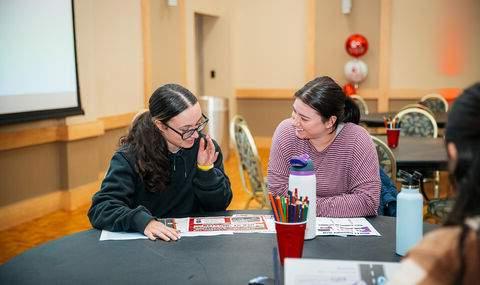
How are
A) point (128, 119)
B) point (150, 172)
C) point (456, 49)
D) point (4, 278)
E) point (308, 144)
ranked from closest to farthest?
point (4, 278) → point (150, 172) → point (308, 144) → point (128, 119) → point (456, 49)

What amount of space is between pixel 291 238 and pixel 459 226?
0.64 m

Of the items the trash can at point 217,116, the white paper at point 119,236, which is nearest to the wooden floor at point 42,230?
the trash can at point 217,116

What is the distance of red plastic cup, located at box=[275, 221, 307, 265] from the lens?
1.51 metres

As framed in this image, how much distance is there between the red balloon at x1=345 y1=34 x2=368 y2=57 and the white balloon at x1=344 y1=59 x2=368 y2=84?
140 mm

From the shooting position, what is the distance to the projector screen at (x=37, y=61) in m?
4.45

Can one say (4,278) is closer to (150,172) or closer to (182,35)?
(150,172)

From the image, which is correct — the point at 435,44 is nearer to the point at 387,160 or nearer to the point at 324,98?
the point at 387,160

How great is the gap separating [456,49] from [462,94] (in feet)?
25.3

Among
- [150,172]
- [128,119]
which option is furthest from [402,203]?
[128,119]

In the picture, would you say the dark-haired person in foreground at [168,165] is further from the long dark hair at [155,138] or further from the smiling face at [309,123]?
the smiling face at [309,123]

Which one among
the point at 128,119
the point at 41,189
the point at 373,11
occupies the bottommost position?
the point at 41,189

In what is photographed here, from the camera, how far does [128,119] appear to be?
6227 millimetres

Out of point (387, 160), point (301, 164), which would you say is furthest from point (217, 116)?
point (301, 164)

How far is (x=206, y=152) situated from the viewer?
2.16 metres
